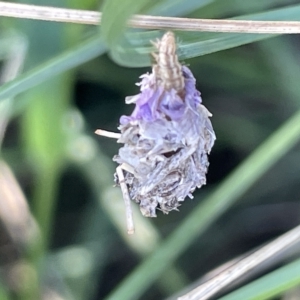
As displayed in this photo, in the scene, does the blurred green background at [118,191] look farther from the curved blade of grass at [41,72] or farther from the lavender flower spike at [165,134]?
the lavender flower spike at [165,134]

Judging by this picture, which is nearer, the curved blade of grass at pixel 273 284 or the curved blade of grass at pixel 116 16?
the curved blade of grass at pixel 116 16

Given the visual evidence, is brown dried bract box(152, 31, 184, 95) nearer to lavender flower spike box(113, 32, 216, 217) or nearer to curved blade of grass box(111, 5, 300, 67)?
lavender flower spike box(113, 32, 216, 217)

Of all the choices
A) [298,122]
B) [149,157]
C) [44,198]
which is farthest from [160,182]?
[44,198]

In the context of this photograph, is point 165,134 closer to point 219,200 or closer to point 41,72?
point 41,72

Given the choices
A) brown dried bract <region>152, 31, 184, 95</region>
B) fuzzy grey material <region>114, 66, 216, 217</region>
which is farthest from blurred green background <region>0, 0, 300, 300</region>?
brown dried bract <region>152, 31, 184, 95</region>

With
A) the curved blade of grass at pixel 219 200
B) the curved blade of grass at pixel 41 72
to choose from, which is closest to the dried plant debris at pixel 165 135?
the curved blade of grass at pixel 41 72
